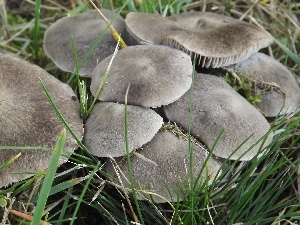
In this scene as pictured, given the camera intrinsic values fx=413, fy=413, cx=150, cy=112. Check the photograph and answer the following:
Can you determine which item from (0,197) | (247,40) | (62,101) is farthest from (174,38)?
(0,197)

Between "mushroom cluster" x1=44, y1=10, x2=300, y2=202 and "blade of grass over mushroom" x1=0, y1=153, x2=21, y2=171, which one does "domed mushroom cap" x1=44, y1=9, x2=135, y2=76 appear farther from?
"blade of grass over mushroom" x1=0, y1=153, x2=21, y2=171

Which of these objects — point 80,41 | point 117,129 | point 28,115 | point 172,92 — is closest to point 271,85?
point 172,92

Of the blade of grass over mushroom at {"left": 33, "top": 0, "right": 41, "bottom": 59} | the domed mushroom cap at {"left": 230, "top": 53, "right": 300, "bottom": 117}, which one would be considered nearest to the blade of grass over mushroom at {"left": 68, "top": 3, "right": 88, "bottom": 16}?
the blade of grass over mushroom at {"left": 33, "top": 0, "right": 41, "bottom": 59}

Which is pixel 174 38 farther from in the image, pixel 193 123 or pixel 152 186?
pixel 152 186

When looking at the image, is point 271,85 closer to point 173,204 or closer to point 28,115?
point 173,204

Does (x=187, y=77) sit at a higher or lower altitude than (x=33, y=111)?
higher
